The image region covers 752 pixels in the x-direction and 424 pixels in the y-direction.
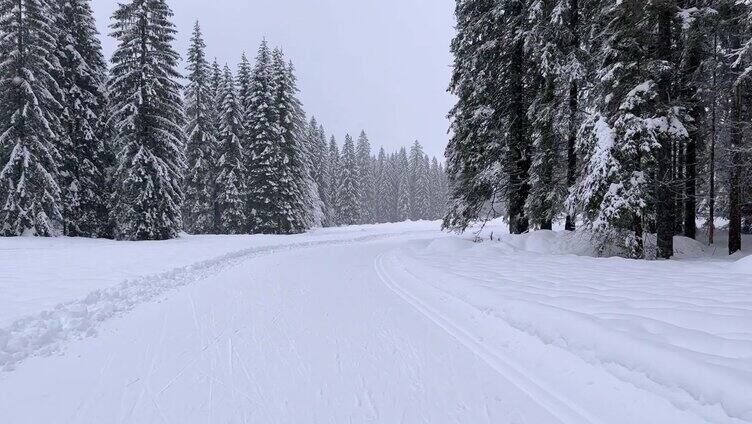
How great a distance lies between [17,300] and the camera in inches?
274

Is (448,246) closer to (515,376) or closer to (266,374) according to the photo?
(515,376)

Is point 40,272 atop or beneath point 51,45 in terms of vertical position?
beneath

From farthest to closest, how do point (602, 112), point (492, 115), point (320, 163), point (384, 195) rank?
point (384, 195)
point (320, 163)
point (492, 115)
point (602, 112)

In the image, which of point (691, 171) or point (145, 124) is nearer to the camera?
point (691, 171)

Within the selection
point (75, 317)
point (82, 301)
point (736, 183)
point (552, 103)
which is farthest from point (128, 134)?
point (736, 183)

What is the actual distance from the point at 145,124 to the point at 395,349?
22785 mm

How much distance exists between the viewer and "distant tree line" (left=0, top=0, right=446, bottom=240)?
19.8 metres

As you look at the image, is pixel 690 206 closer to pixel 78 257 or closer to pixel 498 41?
pixel 498 41

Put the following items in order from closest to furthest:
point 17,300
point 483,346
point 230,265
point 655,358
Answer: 1. point 655,358
2. point 483,346
3. point 17,300
4. point 230,265

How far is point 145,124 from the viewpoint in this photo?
22047mm

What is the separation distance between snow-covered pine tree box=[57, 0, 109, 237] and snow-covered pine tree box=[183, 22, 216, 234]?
23.6 feet

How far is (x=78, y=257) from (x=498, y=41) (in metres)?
17.5

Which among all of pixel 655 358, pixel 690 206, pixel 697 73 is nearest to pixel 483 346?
pixel 655 358

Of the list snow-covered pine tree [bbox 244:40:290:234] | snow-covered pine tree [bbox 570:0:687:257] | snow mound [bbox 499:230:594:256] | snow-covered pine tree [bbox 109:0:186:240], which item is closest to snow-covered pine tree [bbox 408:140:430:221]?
snow-covered pine tree [bbox 244:40:290:234]
